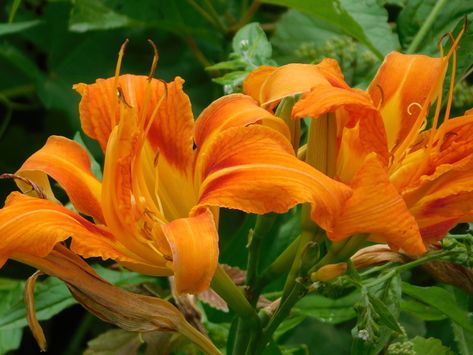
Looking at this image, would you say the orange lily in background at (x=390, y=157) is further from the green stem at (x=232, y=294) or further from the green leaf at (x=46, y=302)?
the green leaf at (x=46, y=302)

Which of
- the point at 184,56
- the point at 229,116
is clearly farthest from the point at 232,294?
the point at 184,56

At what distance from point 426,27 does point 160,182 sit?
0.47 m

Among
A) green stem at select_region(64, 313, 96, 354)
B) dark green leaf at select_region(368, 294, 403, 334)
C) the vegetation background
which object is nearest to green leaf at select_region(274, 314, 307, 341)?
the vegetation background

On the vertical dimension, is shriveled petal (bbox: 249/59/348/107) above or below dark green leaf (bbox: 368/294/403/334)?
above

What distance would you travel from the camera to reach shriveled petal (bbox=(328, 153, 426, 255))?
A: 0.76 metres

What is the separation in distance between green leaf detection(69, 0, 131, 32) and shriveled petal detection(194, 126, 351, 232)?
0.76 meters

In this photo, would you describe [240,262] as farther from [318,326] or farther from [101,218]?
[101,218]

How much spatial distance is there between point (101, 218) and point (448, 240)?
0.32 metres

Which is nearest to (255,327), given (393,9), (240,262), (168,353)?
(168,353)

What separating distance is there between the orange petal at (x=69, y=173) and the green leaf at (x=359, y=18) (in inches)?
15.1

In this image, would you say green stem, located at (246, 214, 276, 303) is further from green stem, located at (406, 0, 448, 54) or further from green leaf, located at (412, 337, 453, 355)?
green stem, located at (406, 0, 448, 54)

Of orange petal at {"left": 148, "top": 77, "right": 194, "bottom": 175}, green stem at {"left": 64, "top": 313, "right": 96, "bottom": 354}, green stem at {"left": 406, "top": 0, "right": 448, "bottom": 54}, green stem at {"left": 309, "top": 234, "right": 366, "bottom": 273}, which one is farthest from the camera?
green stem at {"left": 64, "top": 313, "right": 96, "bottom": 354}

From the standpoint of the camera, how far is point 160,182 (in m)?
0.98

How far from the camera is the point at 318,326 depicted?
1.37 m
